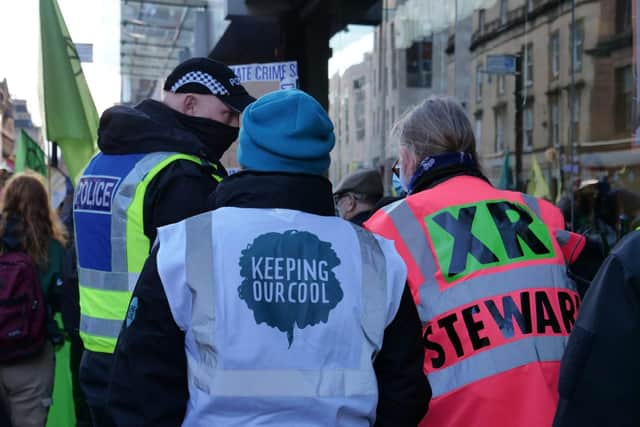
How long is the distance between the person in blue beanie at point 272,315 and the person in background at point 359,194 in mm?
3407

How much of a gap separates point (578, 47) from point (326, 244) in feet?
13.6

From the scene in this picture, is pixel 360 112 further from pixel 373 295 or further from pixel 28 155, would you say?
pixel 373 295

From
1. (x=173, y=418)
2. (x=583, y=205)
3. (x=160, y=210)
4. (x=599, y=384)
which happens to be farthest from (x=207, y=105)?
(x=583, y=205)

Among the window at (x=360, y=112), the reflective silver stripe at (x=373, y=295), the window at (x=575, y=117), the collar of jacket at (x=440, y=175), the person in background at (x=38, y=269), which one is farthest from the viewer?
the window at (x=360, y=112)

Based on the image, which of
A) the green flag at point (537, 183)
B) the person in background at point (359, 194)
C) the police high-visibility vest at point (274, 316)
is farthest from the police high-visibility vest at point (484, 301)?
the green flag at point (537, 183)

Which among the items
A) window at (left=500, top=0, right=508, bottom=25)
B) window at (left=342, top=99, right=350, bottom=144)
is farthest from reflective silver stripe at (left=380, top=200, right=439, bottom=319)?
window at (left=342, top=99, right=350, bottom=144)

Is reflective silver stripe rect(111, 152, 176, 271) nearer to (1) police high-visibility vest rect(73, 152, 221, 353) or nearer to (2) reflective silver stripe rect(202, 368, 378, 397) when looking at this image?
(1) police high-visibility vest rect(73, 152, 221, 353)

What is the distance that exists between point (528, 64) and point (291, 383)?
513 cm

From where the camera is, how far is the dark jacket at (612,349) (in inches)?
68.0

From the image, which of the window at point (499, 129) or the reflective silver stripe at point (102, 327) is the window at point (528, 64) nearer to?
the window at point (499, 129)

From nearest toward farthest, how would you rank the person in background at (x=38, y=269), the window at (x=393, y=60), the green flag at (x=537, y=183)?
the person in background at (x=38, y=269), the green flag at (x=537, y=183), the window at (x=393, y=60)

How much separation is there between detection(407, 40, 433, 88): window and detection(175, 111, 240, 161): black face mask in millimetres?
5632

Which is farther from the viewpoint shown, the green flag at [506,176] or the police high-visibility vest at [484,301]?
the green flag at [506,176]

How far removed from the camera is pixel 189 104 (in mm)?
3252
